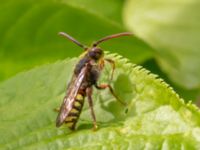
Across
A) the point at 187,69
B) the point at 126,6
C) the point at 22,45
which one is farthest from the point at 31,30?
the point at 187,69

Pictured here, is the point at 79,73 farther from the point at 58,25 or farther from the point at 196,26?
the point at 58,25

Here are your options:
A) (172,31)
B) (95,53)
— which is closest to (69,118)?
(95,53)

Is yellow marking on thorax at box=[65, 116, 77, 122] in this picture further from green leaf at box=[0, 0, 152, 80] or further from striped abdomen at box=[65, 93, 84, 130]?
green leaf at box=[0, 0, 152, 80]

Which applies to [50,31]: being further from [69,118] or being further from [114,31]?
[69,118]

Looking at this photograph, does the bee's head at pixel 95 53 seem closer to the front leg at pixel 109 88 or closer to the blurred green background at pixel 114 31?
the front leg at pixel 109 88

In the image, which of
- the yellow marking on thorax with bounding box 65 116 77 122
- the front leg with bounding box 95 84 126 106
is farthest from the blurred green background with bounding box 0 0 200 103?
the yellow marking on thorax with bounding box 65 116 77 122

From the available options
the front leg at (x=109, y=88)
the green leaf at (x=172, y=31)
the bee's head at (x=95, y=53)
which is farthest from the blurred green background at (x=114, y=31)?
the front leg at (x=109, y=88)
